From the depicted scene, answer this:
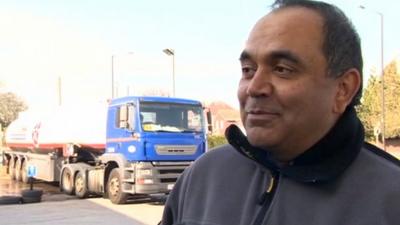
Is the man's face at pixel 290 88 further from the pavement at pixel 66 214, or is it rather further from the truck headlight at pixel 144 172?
the truck headlight at pixel 144 172

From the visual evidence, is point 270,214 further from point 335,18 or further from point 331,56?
point 335,18

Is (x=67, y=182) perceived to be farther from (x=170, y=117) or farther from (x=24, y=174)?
(x=170, y=117)

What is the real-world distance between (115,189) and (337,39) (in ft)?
45.6

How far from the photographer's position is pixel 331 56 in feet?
5.53

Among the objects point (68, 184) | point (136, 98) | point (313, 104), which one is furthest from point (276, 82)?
point (68, 184)

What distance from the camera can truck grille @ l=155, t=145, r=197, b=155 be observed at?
46.9ft

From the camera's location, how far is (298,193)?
166cm

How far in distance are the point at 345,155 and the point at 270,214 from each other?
10.7 inches

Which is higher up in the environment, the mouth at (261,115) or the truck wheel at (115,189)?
the mouth at (261,115)

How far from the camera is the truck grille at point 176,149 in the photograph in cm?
1428

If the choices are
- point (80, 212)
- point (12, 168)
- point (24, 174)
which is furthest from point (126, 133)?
point (12, 168)

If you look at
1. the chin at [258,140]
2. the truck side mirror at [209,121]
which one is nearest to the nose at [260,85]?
the chin at [258,140]

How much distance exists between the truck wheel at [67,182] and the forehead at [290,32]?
16.6 meters

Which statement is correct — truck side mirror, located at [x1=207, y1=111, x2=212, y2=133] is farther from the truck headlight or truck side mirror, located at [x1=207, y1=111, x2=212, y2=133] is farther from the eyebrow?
the eyebrow
